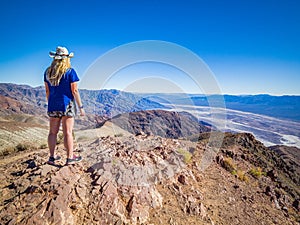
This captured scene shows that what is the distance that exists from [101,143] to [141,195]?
8.80 feet

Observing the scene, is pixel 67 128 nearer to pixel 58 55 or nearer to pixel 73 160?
→ pixel 73 160

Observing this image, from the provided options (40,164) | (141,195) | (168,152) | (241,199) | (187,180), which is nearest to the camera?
(141,195)

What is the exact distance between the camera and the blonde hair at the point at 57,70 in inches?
167

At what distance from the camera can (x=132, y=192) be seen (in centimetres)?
466

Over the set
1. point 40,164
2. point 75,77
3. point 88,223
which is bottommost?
point 88,223

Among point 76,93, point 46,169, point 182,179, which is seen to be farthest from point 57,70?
point 182,179

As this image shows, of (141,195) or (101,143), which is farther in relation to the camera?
(101,143)

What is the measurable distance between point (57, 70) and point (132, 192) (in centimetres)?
275

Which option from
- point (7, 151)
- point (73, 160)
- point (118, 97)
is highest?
point (118, 97)

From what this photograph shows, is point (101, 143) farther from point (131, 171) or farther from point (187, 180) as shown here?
point (187, 180)

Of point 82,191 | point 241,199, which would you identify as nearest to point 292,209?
point 241,199

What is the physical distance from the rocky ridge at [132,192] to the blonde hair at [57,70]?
1739mm

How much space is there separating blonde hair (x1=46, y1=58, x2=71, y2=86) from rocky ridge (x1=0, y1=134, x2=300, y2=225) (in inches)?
68.5

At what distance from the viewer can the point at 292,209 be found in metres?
7.82
